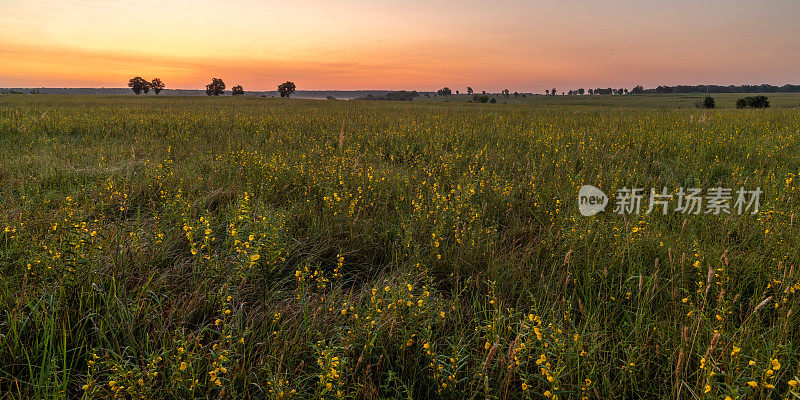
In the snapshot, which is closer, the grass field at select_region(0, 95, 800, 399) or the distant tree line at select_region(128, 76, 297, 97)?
the grass field at select_region(0, 95, 800, 399)

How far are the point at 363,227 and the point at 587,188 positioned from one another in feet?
9.58

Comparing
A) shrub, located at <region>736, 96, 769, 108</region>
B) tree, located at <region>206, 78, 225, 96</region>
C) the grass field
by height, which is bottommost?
the grass field

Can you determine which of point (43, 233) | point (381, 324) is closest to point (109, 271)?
point (43, 233)

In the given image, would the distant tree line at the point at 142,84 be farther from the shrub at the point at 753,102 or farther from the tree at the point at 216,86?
the shrub at the point at 753,102

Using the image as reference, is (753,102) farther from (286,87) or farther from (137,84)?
(137,84)

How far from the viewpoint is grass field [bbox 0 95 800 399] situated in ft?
5.48

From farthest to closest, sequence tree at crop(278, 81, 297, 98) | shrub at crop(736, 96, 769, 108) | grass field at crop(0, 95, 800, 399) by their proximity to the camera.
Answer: tree at crop(278, 81, 297, 98) < shrub at crop(736, 96, 769, 108) < grass field at crop(0, 95, 800, 399)

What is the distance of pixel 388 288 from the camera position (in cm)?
197

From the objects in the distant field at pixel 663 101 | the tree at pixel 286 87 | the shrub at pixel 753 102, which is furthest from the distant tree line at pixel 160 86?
the shrub at pixel 753 102

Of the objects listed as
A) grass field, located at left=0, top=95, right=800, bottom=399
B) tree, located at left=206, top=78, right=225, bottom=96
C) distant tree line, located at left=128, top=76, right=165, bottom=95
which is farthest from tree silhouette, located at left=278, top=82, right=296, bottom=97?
grass field, located at left=0, top=95, right=800, bottom=399

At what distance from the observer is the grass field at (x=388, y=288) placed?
65.7 inches

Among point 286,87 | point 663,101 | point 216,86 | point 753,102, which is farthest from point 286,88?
point 753,102

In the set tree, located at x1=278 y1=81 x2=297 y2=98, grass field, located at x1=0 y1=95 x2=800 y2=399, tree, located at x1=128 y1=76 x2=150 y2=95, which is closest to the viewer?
grass field, located at x1=0 y1=95 x2=800 y2=399

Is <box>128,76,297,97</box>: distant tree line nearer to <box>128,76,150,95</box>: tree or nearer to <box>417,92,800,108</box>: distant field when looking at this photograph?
<box>128,76,150,95</box>: tree
